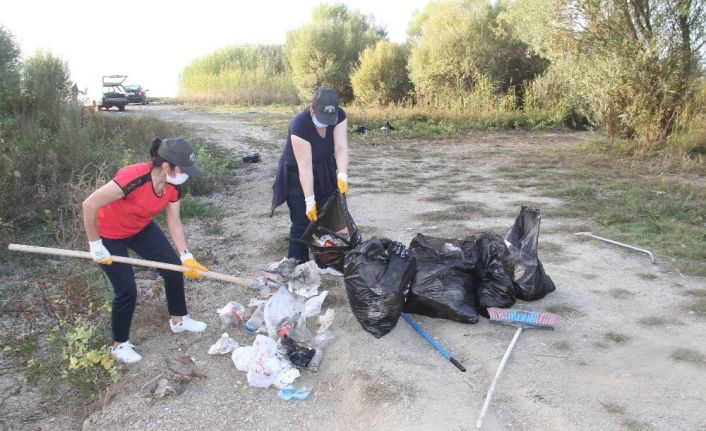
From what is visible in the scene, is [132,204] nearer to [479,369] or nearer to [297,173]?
[297,173]

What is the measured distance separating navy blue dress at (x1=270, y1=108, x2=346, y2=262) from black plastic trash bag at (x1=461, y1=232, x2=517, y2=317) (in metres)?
1.09

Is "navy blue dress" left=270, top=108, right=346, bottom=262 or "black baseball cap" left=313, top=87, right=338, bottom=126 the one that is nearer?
"black baseball cap" left=313, top=87, right=338, bottom=126

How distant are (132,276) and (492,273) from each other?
2190mm

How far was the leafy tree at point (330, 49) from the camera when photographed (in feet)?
67.1

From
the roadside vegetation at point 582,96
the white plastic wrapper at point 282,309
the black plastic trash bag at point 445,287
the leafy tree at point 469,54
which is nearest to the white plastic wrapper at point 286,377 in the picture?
the white plastic wrapper at point 282,309

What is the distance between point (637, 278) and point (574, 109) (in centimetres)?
1099

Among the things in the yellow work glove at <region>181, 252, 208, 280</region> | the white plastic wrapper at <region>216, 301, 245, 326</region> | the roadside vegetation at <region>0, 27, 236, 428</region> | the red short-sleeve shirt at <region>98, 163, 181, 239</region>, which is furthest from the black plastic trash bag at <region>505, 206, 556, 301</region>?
the roadside vegetation at <region>0, 27, 236, 428</region>

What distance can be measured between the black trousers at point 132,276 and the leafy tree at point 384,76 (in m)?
14.8

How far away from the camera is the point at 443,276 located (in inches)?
135

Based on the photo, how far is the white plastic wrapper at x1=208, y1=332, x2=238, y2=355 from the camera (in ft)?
10.8

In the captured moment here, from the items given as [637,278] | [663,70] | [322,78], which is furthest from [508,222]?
[322,78]

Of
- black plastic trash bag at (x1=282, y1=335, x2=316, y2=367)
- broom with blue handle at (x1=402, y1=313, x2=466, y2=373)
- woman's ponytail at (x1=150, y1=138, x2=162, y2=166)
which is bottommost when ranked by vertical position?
black plastic trash bag at (x1=282, y1=335, x2=316, y2=367)

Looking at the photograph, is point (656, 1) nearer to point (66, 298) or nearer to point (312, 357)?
point (312, 357)

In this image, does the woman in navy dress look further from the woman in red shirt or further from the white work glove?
the white work glove
